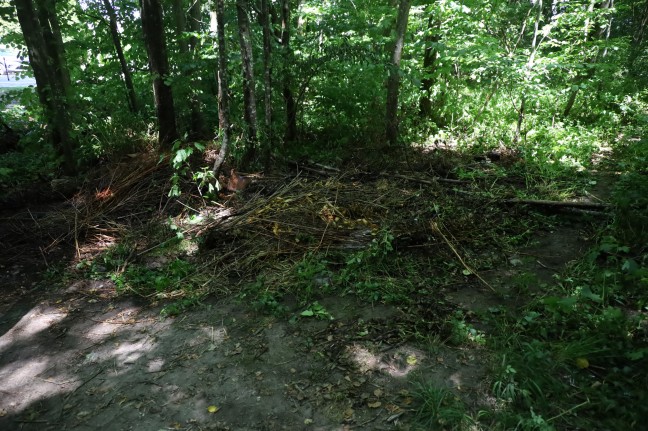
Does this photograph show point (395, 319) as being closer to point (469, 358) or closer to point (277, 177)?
point (469, 358)

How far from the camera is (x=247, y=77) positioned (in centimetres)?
625

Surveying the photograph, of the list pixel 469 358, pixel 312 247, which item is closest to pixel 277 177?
pixel 312 247

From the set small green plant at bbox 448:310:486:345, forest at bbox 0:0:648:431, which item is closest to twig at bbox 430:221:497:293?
forest at bbox 0:0:648:431

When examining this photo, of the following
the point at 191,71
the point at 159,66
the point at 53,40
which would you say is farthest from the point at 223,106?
the point at 53,40

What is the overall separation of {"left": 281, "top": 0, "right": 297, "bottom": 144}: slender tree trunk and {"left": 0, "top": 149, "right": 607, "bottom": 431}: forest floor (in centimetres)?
242

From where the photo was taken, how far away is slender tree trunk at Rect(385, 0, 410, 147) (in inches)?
278

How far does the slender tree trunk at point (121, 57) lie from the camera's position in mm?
9258

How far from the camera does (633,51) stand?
970cm

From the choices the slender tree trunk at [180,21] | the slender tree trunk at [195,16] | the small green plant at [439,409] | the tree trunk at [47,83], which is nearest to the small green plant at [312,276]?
the small green plant at [439,409]

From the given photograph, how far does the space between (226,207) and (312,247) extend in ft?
6.38

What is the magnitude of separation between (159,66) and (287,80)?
232 cm

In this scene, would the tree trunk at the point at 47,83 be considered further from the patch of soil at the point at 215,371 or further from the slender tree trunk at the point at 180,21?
the patch of soil at the point at 215,371

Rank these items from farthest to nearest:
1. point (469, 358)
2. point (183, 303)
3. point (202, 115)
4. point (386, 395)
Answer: point (202, 115) → point (183, 303) → point (469, 358) → point (386, 395)

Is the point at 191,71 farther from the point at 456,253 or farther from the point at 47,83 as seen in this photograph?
the point at 456,253
